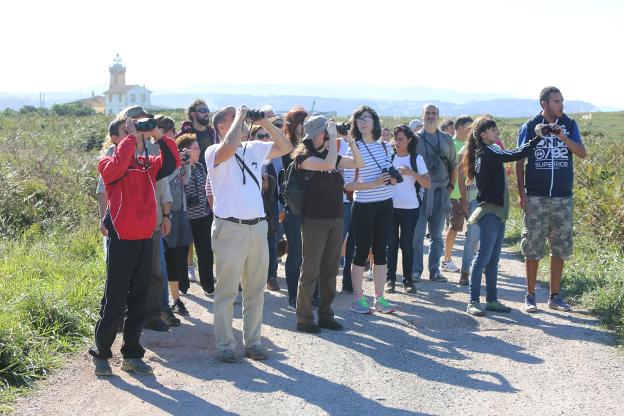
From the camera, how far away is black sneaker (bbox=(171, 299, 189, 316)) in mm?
7488

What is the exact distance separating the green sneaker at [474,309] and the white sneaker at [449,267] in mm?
2324

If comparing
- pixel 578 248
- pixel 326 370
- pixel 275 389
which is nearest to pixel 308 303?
pixel 326 370

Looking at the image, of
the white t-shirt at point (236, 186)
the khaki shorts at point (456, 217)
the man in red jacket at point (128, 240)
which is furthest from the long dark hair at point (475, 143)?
the man in red jacket at point (128, 240)

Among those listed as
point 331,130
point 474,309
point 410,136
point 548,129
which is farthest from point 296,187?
point 548,129

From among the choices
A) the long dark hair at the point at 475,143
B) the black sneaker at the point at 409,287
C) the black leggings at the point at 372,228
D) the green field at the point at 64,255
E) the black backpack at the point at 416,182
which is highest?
the long dark hair at the point at 475,143

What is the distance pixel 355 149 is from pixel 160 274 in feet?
7.16

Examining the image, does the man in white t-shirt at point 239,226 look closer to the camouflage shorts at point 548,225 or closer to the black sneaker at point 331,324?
the black sneaker at point 331,324

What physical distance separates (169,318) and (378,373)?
2.29 m

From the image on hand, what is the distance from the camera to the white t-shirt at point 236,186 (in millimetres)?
5824

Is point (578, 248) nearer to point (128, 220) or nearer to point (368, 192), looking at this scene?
point (368, 192)

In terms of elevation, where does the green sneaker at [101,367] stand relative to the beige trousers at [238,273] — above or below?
below

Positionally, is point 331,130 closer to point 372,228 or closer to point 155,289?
point 372,228

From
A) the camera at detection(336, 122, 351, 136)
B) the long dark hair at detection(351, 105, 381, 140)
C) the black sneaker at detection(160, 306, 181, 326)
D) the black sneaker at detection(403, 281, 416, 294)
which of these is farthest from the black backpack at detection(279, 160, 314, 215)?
the black sneaker at detection(403, 281, 416, 294)

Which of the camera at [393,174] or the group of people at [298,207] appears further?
the camera at [393,174]
